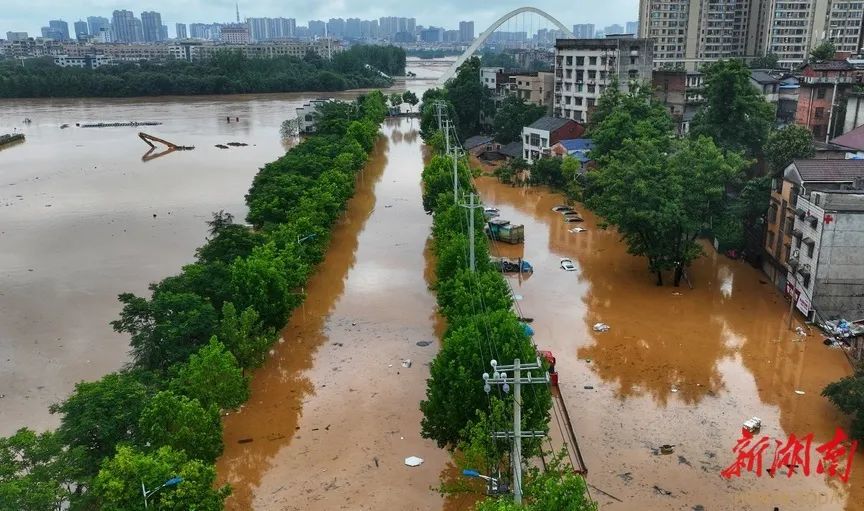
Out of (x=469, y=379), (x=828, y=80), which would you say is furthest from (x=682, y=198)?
(x=828, y=80)

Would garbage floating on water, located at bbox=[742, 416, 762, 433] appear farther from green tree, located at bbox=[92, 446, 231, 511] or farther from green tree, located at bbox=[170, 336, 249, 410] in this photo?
green tree, located at bbox=[92, 446, 231, 511]

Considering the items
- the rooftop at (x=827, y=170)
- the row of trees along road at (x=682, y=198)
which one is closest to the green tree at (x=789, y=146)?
the row of trees along road at (x=682, y=198)

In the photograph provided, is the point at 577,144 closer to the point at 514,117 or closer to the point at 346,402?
the point at 514,117

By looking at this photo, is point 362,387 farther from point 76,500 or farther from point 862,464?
point 862,464

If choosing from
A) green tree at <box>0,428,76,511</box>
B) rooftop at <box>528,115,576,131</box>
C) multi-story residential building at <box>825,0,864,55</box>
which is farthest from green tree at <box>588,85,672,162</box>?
multi-story residential building at <box>825,0,864,55</box>

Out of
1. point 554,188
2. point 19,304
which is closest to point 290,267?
point 19,304

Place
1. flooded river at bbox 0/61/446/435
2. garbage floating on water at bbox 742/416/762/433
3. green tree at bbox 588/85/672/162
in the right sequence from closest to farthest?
garbage floating on water at bbox 742/416/762/433 < flooded river at bbox 0/61/446/435 < green tree at bbox 588/85/672/162
